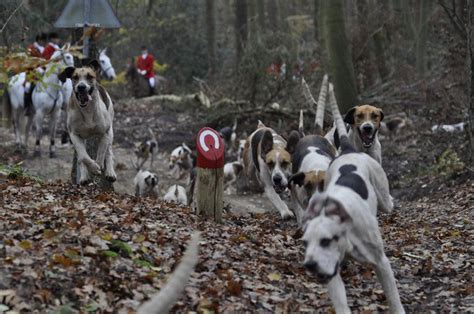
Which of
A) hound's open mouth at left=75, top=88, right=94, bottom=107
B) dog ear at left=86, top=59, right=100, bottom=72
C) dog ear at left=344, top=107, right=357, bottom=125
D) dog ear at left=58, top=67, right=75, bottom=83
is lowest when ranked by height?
dog ear at left=344, top=107, right=357, bottom=125

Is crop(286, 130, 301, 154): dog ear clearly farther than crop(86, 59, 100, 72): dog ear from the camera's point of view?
No

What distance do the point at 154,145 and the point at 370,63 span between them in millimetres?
9979

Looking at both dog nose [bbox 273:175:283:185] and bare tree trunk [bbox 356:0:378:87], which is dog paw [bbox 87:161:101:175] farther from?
bare tree trunk [bbox 356:0:378:87]

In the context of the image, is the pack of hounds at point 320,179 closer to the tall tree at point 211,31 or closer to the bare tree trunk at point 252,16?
the bare tree trunk at point 252,16

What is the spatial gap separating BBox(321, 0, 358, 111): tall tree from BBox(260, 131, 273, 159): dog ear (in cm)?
1137

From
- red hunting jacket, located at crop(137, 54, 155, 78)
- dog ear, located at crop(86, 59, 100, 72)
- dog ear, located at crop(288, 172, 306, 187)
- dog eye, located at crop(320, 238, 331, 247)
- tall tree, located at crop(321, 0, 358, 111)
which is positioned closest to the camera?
dog eye, located at crop(320, 238, 331, 247)

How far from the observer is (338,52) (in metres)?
22.1

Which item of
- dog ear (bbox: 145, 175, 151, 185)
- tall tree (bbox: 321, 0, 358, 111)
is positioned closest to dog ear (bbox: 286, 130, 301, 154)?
dog ear (bbox: 145, 175, 151, 185)

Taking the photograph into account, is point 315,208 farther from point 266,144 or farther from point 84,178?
point 84,178

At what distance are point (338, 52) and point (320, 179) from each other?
13.9 meters

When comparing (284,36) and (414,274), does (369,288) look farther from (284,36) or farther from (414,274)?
(284,36)

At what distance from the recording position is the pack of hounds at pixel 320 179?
19.0 feet

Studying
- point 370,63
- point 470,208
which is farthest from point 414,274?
point 370,63

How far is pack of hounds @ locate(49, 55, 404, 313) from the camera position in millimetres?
5785
